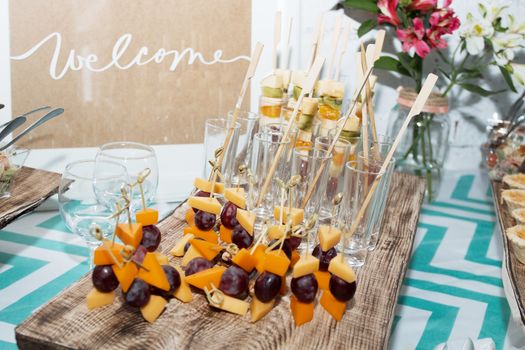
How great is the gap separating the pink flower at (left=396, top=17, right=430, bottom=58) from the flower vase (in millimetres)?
142

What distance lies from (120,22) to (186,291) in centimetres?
77

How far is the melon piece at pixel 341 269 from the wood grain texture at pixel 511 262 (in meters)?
0.31

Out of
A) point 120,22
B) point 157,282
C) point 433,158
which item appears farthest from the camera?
point 433,158

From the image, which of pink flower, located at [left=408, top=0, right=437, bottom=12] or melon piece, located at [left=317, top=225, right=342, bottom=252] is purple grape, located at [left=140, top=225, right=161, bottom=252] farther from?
pink flower, located at [left=408, top=0, right=437, bottom=12]

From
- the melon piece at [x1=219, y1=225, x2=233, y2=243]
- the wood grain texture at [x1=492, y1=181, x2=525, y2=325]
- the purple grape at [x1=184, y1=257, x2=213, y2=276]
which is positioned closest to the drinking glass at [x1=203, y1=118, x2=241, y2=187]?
the melon piece at [x1=219, y1=225, x2=233, y2=243]

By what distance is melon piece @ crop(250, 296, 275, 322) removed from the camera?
775 millimetres

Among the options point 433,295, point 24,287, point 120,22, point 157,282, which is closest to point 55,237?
point 24,287

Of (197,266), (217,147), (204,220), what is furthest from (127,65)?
(197,266)

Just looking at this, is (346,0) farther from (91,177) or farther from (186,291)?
(186,291)

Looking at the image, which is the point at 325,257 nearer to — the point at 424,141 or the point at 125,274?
the point at 125,274

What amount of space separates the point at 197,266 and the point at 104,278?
0.12 metres

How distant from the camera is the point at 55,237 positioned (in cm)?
127

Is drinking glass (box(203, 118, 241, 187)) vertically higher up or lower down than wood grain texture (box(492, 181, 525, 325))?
higher up

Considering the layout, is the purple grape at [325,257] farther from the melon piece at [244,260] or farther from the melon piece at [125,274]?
the melon piece at [125,274]
